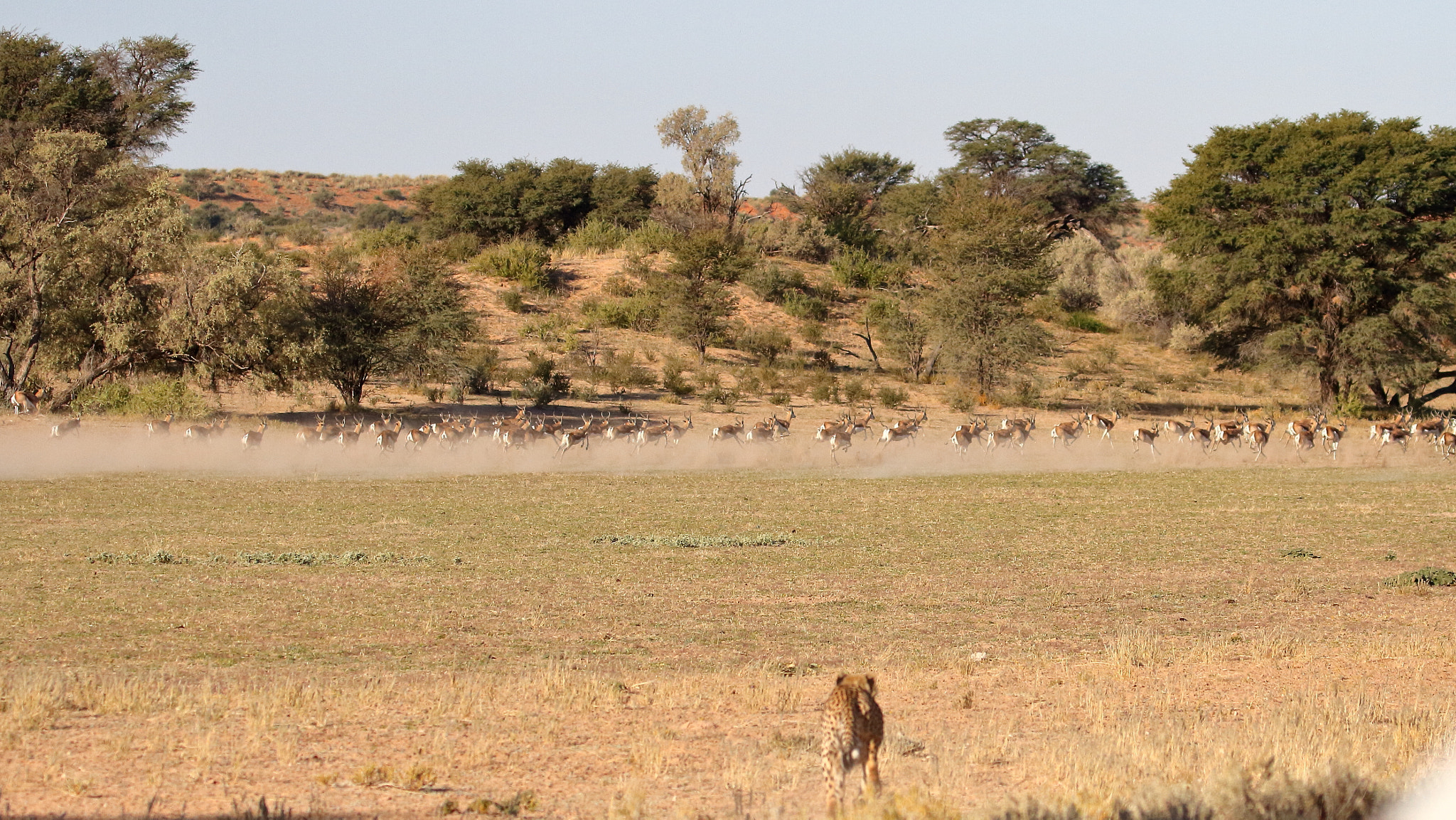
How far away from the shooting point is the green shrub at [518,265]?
175 feet

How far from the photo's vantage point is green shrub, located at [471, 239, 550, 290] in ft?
175

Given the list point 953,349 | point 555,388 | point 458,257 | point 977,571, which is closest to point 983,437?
point 953,349

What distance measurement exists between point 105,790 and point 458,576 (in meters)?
7.37

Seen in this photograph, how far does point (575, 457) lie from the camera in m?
28.6

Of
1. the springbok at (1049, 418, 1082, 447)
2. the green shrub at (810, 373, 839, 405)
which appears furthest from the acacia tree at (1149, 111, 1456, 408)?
the green shrub at (810, 373, 839, 405)

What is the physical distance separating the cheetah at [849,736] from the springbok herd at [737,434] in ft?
76.6

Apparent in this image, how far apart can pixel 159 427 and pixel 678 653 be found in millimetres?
22686

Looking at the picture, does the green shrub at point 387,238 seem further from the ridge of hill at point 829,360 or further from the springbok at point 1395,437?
the springbok at point 1395,437

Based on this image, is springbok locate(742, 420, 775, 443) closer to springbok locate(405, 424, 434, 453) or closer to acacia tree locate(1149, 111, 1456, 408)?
springbok locate(405, 424, 434, 453)

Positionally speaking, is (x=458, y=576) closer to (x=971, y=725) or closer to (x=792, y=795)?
(x=971, y=725)

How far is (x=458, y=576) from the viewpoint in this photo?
13.7 metres

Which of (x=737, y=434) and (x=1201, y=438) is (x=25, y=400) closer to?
(x=737, y=434)

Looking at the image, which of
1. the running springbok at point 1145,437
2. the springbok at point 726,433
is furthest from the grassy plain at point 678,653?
the running springbok at point 1145,437

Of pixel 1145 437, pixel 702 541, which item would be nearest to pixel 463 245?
pixel 1145 437
